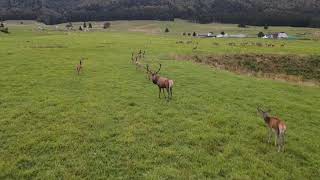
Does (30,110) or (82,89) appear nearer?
(30,110)

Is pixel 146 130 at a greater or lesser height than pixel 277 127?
lesser

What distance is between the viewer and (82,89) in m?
33.2

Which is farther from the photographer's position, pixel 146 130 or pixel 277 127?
pixel 146 130

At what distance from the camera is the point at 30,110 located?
26.2m

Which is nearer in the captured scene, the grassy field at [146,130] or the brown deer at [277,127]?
the grassy field at [146,130]

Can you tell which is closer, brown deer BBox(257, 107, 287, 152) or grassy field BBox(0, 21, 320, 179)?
grassy field BBox(0, 21, 320, 179)

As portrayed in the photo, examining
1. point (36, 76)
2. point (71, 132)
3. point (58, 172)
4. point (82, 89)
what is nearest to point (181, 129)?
point (71, 132)

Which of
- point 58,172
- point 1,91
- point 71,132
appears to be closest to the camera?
point 58,172

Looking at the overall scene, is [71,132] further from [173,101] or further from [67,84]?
[67,84]

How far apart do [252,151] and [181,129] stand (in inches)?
166

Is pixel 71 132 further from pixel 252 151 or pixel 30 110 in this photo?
pixel 252 151

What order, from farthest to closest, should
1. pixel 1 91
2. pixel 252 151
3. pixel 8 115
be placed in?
pixel 1 91
pixel 8 115
pixel 252 151

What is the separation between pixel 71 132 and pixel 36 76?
1825cm

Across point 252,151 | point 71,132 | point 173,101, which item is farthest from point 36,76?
point 252,151
